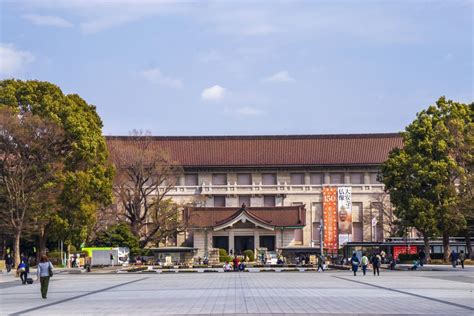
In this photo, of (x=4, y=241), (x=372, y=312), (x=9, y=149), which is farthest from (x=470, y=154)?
(x=372, y=312)

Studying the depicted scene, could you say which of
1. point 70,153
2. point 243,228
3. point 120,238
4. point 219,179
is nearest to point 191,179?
point 219,179

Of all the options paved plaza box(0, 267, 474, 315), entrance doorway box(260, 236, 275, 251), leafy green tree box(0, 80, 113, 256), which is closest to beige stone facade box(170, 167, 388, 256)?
entrance doorway box(260, 236, 275, 251)

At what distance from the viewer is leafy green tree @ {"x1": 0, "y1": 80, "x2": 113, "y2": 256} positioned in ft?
177

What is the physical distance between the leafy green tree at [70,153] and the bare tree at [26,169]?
87 centimetres

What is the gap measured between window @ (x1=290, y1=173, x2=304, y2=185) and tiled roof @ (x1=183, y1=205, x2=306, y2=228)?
229 inches

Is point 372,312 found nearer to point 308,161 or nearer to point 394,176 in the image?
point 394,176

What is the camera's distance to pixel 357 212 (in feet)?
299

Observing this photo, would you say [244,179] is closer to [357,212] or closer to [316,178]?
[316,178]

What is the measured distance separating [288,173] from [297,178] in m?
1.27

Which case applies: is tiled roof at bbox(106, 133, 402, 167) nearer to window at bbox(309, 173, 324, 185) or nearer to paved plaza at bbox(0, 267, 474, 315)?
window at bbox(309, 173, 324, 185)

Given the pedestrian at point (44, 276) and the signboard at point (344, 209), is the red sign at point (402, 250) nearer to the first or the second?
the signboard at point (344, 209)

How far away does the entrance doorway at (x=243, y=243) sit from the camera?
274 ft

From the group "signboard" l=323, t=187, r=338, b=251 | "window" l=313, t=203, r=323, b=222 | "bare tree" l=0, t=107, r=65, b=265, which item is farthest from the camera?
"window" l=313, t=203, r=323, b=222

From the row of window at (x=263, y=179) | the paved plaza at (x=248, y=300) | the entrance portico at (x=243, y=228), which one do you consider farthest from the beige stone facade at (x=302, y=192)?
the paved plaza at (x=248, y=300)
